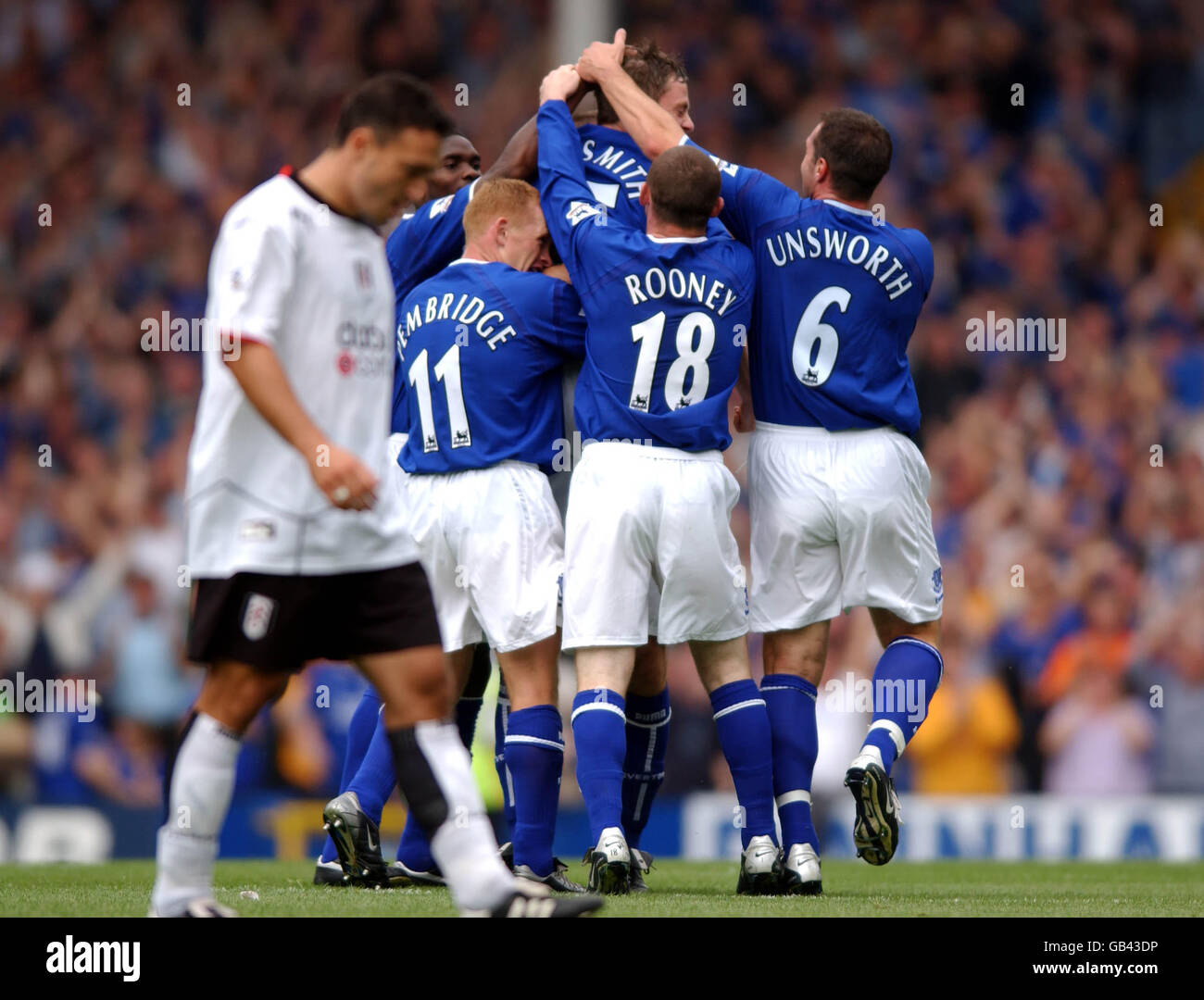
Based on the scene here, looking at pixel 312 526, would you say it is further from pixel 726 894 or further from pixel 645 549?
pixel 726 894

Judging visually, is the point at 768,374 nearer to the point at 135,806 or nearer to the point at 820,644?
the point at 820,644

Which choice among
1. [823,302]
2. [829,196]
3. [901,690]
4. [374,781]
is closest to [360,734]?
[374,781]

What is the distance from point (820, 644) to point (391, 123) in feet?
8.69

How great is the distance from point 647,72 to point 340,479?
3015 millimetres

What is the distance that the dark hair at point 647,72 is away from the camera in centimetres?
652

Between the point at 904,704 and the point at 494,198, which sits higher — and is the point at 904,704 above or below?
below

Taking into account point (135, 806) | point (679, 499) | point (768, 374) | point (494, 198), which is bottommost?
point (135, 806)

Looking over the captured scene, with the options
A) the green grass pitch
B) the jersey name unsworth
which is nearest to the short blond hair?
the jersey name unsworth

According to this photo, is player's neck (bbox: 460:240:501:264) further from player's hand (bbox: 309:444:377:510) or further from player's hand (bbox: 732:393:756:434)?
player's hand (bbox: 309:444:377:510)

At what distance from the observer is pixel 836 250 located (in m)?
6.18

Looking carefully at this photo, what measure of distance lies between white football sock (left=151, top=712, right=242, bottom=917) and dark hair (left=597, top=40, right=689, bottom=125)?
3.11m

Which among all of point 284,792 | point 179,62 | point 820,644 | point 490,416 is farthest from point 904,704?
point 179,62

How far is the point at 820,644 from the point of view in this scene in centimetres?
623
